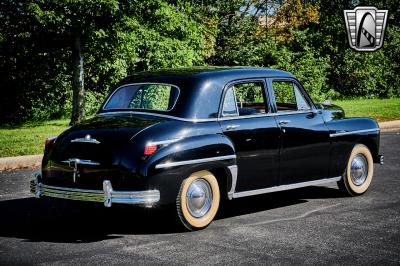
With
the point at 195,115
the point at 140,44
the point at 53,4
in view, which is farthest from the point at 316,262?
the point at 140,44

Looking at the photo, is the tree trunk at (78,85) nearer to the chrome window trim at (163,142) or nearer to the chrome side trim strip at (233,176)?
the chrome side trim strip at (233,176)

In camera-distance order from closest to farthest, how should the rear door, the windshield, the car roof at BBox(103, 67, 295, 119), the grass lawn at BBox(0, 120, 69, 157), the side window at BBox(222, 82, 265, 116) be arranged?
the car roof at BBox(103, 67, 295, 119) < the windshield < the side window at BBox(222, 82, 265, 116) < the rear door < the grass lawn at BBox(0, 120, 69, 157)

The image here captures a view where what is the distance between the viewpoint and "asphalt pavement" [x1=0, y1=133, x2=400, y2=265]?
531 centimetres

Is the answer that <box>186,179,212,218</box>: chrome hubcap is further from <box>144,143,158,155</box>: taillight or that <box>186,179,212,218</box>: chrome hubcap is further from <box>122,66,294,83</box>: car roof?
<box>122,66,294,83</box>: car roof

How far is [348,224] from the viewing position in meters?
6.52

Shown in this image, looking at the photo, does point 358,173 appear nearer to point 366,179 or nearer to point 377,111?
point 366,179

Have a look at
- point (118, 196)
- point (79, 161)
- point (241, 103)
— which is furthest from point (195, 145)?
point (241, 103)

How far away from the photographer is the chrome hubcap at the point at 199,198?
6.27 metres

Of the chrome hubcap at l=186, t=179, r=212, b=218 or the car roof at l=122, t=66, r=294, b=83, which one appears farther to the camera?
the car roof at l=122, t=66, r=294, b=83

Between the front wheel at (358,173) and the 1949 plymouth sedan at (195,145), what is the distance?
0.09 meters

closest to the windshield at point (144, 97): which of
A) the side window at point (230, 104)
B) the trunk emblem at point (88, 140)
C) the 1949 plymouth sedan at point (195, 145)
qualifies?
the 1949 plymouth sedan at point (195, 145)

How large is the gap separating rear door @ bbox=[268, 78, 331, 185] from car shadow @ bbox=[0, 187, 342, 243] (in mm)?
540

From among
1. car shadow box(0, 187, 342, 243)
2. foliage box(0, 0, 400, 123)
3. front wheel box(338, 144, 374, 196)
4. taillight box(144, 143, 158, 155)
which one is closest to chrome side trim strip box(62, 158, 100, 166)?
car shadow box(0, 187, 342, 243)

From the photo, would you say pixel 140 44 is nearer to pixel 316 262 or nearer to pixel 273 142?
pixel 273 142
